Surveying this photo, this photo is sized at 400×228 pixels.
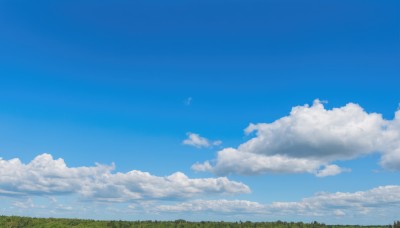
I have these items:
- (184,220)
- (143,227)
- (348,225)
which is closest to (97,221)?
(143,227)

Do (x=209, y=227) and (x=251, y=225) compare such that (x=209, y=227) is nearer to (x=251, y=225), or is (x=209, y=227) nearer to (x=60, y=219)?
(x=251, y=225)

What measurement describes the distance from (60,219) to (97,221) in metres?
5.91

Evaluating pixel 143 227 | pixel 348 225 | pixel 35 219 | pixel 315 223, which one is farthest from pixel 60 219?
pixel 348 225

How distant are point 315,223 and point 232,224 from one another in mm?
10818

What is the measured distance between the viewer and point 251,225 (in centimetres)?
5797

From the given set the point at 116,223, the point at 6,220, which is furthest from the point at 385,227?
the point at 6,220

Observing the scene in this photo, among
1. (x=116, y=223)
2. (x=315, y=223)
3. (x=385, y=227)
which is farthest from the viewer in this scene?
(x=116, y=223)

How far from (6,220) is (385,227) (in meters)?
50.7

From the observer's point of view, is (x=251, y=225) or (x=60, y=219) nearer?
(x=251, y=225)

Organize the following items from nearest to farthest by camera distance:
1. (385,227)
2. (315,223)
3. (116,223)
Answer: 1. (385,227)
2. (315,223)
3. (116,223)

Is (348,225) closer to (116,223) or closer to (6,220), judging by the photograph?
(116,223)

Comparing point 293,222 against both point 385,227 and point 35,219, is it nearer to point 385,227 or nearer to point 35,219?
point 385,227

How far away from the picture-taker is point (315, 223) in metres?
56.0

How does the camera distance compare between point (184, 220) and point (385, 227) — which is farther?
point (184, 220)
